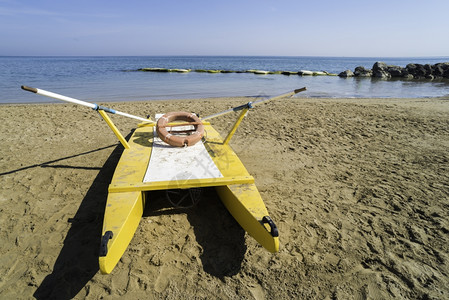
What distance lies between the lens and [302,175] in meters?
4.98

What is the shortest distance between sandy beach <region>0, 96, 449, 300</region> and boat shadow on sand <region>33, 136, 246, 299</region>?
0.02 metres

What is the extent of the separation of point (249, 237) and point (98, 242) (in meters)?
2.01

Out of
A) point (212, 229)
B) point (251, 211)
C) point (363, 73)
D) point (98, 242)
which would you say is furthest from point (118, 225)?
point (363, 73)

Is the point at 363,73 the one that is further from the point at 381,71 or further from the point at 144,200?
the point at 144,200

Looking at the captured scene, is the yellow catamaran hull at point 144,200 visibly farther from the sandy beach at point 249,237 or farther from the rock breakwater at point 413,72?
the rock breakwater at point 413,72

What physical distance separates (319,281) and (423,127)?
8145mm

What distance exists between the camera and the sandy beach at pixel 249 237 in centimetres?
253

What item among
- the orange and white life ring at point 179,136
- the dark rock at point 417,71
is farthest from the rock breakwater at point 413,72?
the orange and white life ring at point 179,136

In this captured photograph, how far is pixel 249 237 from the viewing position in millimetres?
3184

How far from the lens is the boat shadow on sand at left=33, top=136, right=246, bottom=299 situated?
255 centimetres

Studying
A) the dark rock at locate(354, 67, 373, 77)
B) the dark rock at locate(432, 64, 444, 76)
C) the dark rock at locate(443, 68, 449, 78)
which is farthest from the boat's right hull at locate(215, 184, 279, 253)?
the dark rock at locate(443, 68, 449, 78)

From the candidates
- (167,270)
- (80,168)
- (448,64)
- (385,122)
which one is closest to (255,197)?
(167,270)

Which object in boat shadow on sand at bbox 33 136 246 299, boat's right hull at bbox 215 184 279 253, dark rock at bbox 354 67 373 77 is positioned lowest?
boat shadow on sand at bbox 33 136 246 299

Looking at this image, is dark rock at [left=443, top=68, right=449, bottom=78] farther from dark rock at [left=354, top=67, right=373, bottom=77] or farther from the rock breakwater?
dark rock at [left=354, top=67, right=373, bottom=77]
